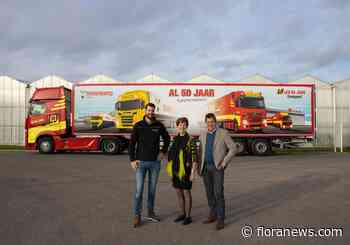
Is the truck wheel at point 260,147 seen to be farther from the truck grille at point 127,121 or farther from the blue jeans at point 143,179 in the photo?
the blue jeans at point 143,179

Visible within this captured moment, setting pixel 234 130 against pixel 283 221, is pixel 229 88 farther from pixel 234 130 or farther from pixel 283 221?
pixel 283 221

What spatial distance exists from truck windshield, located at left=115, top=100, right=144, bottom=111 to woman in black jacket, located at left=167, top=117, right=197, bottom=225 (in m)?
12.4

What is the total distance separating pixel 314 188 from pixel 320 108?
76.8ft

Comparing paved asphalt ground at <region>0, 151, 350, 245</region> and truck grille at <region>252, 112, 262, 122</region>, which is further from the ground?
truck grille at <region>252, 112, 262, 122</region>

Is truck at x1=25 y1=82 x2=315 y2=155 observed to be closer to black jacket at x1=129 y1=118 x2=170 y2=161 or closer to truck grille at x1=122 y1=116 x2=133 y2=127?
truck grille at x1=122 y1=116 x2=133 y2=127

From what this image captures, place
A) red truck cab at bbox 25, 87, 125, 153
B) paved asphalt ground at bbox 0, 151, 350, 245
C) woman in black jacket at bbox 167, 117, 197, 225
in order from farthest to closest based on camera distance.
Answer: red truck cab at bbox 25, 87, 125, 153 < woman in black jacket at bbox 167, 117, 197, 225 < paved asphalt ground at bbox 0, 151, 350, 245

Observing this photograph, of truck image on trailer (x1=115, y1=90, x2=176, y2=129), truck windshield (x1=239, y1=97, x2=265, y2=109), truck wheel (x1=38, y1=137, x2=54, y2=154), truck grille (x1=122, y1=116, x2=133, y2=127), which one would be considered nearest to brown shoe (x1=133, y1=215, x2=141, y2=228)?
truck image on trailer (x1=115, y1=90, x2=176, y2=129)

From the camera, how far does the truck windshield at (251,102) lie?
57.1ft

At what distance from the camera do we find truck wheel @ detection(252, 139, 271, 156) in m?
17.5

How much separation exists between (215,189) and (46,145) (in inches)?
594

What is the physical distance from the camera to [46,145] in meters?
17.9

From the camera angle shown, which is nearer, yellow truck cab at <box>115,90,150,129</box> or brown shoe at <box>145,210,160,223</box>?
brown shoe at <box>145,210,160,223</box>

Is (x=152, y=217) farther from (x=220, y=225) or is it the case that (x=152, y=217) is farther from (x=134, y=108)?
(x=134, y=108)

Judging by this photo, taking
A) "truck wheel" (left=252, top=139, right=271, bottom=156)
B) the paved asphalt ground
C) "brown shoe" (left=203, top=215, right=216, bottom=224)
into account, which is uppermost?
"truck wheel" (left=252, top=139, right=271, bottom=156)
